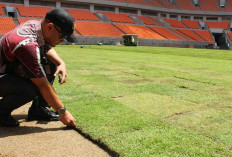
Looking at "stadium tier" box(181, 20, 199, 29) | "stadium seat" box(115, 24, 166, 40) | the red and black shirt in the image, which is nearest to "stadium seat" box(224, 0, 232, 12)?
"stadium tier" box(181, 20, 199, 29)

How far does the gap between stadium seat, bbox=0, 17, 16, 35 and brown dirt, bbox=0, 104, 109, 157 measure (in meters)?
29.8

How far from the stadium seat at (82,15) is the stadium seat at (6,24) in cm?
1108

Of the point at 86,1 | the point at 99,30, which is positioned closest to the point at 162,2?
the point at 86,1

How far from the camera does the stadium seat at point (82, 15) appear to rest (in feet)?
133

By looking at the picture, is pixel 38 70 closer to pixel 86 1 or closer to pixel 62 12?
pixel 62 12

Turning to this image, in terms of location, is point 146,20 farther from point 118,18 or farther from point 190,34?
point 190,34

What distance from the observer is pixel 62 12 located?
2279 millimetres

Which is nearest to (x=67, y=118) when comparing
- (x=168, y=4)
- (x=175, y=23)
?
(x=175, y=23)

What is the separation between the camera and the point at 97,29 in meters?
38.3

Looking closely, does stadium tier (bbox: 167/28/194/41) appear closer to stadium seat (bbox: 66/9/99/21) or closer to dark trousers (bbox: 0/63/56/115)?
stadium seat (bbox: 66/9/99/21)

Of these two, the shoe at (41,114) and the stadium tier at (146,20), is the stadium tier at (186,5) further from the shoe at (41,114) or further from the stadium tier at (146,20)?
the shoe at (41,114)

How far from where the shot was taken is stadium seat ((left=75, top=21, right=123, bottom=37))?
3581cm

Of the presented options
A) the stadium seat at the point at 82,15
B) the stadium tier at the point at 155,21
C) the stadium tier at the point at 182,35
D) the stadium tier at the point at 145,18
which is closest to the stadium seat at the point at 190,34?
the stadium tier at the point at 145,18

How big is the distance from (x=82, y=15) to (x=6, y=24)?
46.5ft
